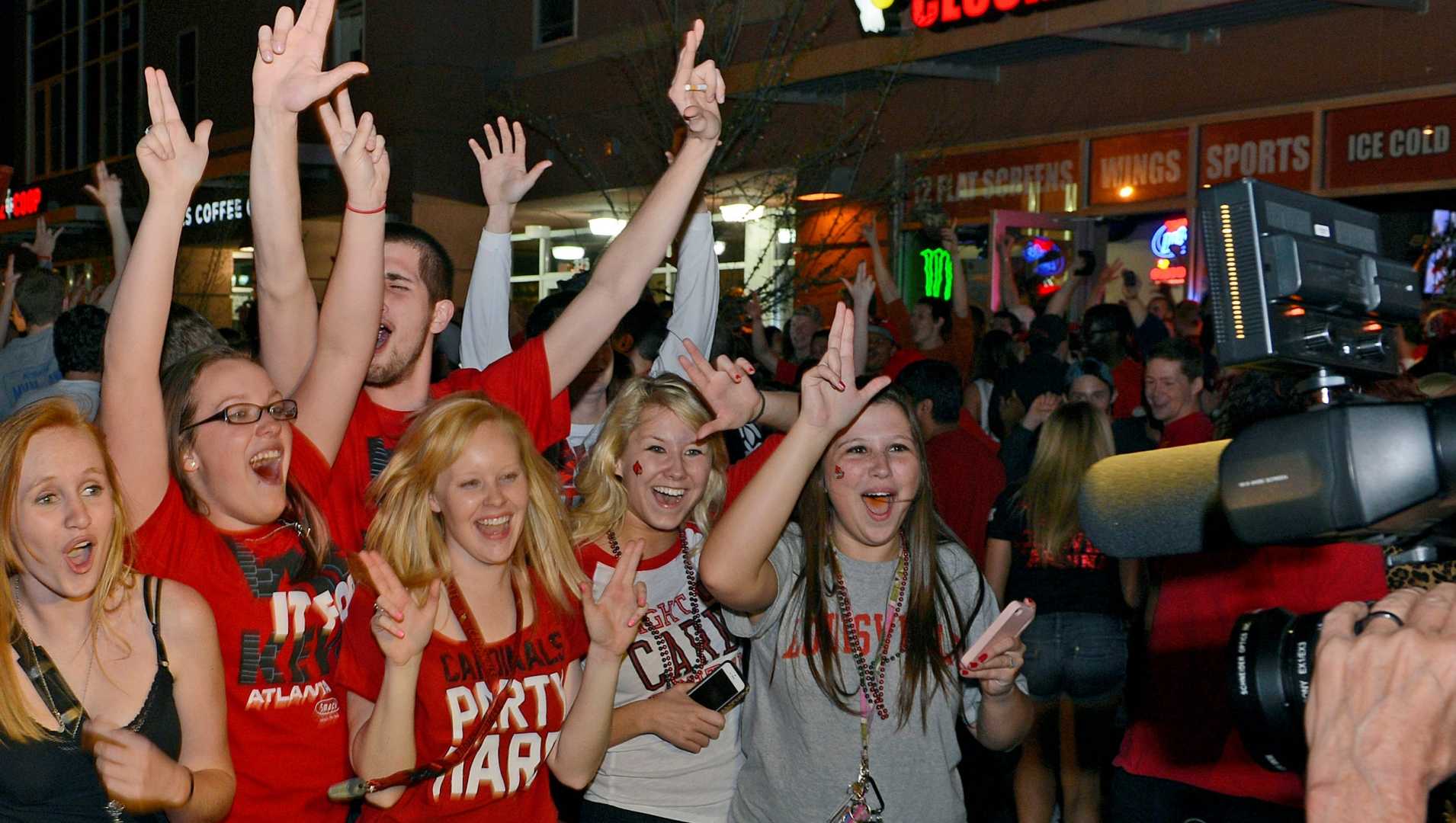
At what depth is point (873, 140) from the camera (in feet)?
49.7

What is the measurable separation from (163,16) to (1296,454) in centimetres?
2989

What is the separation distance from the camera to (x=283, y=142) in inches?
129

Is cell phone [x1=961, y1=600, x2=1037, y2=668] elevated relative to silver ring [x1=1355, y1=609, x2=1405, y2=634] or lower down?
lower down

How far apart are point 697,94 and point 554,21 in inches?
648

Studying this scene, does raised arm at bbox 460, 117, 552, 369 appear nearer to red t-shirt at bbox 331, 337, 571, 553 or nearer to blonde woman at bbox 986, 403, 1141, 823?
red t-shirt at bbox 331, 337, 571, 553

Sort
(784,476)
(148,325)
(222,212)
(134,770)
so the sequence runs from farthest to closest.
Answer: (222,212), (784,476), (148,325), (134,770)

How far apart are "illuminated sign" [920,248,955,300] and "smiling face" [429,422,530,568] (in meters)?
11.3

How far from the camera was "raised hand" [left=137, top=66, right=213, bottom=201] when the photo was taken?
2.97m

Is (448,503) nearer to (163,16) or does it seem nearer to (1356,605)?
(1356,605)

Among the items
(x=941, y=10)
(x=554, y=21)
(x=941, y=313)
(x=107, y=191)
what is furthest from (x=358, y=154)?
(x=554, y=21)

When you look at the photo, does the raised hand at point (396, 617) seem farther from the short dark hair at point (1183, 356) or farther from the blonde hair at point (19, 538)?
the short dark hair at point (1183, 356)

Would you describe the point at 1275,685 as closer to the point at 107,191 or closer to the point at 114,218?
the point at 114,218

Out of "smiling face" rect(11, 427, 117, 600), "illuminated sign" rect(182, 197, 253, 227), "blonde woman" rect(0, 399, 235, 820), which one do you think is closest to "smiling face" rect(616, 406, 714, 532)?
"blonde woman" rect(0, 399, 235, 820)

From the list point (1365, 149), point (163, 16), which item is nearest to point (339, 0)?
point (163, 16)
